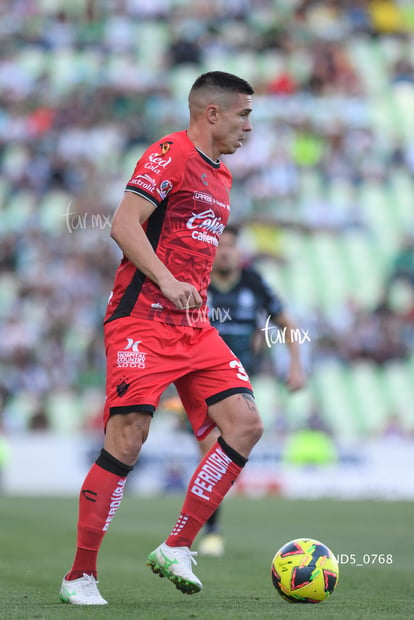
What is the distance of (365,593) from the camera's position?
631 cm

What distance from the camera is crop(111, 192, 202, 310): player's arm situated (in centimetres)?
536

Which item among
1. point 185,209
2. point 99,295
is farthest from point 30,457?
point 185,209

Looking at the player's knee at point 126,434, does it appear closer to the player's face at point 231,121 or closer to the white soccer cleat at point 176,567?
the white soccer cleat at point 176,567

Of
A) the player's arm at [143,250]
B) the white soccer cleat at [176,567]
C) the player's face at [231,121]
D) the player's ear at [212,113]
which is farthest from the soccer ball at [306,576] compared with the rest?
the player's ear at [212,113]

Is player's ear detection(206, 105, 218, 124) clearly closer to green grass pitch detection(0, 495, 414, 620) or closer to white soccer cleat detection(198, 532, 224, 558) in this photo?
green grass pitch detection(0, 495, 414, 620)

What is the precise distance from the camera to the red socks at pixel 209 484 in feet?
18.6

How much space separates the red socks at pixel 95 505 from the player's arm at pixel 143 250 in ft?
2.72

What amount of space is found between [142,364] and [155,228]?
67 centimetres

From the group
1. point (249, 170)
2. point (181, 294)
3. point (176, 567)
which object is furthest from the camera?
point (249, 170)

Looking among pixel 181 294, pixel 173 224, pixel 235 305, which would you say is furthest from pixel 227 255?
pixel 181 294

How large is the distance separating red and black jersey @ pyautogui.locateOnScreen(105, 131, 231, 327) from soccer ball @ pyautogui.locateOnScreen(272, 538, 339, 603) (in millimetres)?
1224

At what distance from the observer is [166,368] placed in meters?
5.58

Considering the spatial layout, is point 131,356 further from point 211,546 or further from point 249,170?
point 249,170

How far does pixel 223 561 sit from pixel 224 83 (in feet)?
13.1
